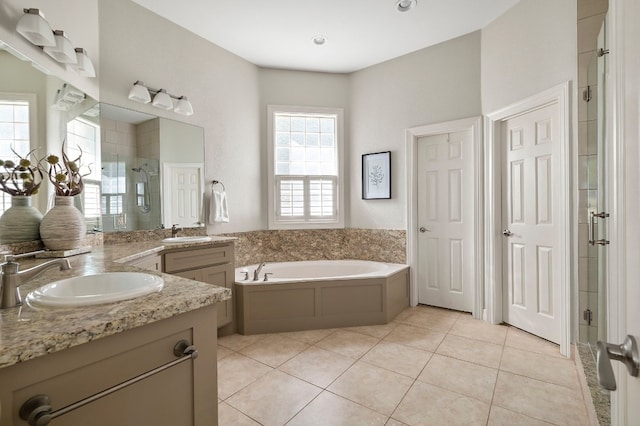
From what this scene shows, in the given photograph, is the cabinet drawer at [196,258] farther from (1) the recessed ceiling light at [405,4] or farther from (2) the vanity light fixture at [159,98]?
(1) the recessed ceiling light at [405,4]

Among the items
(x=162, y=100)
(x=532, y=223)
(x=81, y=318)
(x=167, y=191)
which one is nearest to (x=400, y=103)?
(x=532, y=223)

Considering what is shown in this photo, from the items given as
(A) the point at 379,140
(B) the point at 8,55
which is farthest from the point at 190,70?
(A) the point at 379,140

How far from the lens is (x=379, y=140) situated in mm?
3760

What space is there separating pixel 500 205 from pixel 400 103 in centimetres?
159

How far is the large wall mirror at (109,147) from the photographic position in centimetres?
161

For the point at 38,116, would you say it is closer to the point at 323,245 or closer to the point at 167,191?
the point at 167,191

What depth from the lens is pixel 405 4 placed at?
2.67 meters

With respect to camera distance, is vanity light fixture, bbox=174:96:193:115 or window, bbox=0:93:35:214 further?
vanity light fixture, bbox=174:96:193:115

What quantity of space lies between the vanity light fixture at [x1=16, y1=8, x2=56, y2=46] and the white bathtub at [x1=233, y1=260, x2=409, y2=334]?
2.14 meters

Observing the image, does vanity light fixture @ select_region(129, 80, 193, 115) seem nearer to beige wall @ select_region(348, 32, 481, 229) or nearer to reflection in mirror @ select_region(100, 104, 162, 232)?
reflection in mirror @ select_region(100, 104, 162, 232)

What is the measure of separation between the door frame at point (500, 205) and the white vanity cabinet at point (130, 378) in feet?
8.42

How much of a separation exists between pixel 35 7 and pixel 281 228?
8.93ft

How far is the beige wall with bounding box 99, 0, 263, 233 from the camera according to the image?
2555mm

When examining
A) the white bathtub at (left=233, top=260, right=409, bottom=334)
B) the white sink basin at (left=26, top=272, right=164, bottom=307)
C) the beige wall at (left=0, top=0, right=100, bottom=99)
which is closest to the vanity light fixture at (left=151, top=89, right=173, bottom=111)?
the beige wall at (left=0, top=0, right=100, bottom=99)
